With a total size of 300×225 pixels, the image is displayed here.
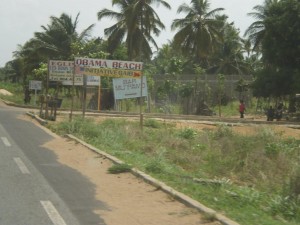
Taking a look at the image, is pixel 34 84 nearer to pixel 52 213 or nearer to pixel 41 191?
pixel 41 191

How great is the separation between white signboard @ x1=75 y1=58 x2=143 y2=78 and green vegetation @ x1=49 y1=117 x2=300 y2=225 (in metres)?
2.43

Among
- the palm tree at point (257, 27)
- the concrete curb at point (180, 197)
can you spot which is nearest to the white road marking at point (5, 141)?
the concrete curb at point (180, 197)

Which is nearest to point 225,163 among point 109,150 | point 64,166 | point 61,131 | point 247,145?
point 247,145

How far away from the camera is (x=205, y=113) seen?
37312 mm

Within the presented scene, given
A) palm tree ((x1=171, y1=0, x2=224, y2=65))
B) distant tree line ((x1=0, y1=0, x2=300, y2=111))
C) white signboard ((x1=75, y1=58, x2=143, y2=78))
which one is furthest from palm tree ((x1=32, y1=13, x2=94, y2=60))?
white signboard ((x1=75, y1=58, x2=143, y2=78))

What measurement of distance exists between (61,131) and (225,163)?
26.3 feet

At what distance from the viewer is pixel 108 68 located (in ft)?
73.6

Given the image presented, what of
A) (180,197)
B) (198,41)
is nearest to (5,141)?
(180,197)

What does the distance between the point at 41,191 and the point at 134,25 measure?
38.1 metres

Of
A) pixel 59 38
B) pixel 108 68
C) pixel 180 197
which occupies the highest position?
pixel 59 38

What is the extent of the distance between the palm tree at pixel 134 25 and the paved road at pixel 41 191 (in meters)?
32.5

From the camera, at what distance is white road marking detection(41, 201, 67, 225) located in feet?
21.6

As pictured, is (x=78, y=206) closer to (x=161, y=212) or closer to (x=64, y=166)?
(x=161, y=212)

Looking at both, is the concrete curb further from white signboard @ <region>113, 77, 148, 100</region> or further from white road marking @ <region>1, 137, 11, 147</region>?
white signboard @ <region>113, 77, 148, 100</region>
